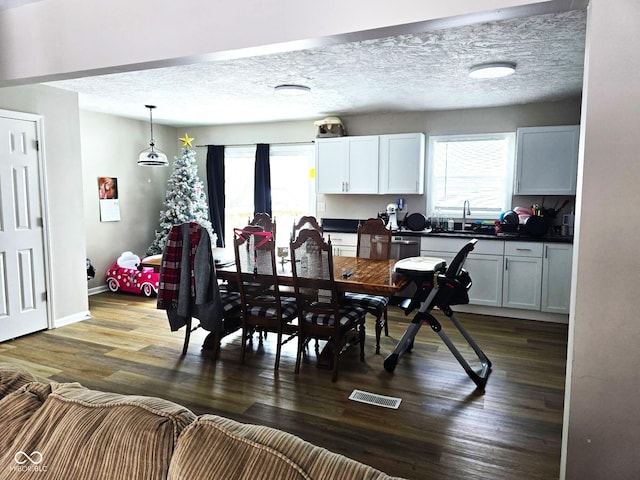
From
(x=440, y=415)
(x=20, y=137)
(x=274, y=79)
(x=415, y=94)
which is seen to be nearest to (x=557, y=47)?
(x=415, y=94)

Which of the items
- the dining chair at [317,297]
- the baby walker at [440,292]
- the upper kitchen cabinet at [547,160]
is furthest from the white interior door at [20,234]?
the upper kitchen cabinet at [547,160]

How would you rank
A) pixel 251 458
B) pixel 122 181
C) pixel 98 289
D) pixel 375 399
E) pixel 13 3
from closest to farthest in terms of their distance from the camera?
pixel 251 458
pixel 13 3
pixel 375 399
pixel 98 289
pixel 122 181

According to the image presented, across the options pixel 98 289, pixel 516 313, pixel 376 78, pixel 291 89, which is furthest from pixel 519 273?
pixel 98 289

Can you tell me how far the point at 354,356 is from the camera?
12.3 feet

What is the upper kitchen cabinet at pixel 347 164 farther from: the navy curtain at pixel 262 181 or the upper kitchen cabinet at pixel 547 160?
the upper kitchen cabinet at pixel 547 160

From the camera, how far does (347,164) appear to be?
5.93 meters

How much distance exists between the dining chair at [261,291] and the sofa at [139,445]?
2.24 metres

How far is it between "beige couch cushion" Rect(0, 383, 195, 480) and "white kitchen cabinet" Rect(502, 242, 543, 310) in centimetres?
459

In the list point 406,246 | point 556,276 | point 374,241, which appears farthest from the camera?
point 406,246

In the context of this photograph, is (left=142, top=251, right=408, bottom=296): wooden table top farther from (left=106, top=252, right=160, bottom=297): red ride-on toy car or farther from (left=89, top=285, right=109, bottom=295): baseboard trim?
(left=89, top=285, right=109, bottom=295): baseboard trim

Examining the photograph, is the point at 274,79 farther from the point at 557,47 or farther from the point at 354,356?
the point at 354,356

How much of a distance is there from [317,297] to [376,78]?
221 cm

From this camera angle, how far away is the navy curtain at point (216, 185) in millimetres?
7121

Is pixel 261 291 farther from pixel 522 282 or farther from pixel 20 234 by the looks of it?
pixel 522 282
